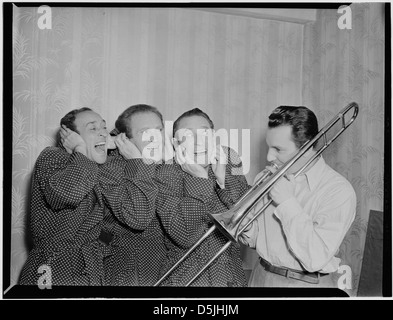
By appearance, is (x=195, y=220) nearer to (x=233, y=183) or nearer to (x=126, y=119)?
(x=233, y=183)

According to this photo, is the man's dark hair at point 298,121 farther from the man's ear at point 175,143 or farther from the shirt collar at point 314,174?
the man's ear at point 175,143

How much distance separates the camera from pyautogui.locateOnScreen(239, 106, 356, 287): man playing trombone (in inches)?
47.6

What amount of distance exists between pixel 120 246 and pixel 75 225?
151 millimetres

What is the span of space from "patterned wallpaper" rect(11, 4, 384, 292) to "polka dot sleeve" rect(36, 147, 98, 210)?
0.26ft

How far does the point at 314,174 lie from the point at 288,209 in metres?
0.14

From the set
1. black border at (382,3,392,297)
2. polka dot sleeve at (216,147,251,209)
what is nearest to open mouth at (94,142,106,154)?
polka dot sleeve at (216,147,251,209)

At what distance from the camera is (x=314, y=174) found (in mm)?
1267

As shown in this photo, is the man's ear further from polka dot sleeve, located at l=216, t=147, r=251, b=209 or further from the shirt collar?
the shirt collar

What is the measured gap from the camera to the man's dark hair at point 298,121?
1.29m

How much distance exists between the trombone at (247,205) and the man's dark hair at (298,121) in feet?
0.07

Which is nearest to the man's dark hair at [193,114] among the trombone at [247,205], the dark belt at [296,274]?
the trombone at [247,205]

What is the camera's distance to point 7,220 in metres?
1.32
